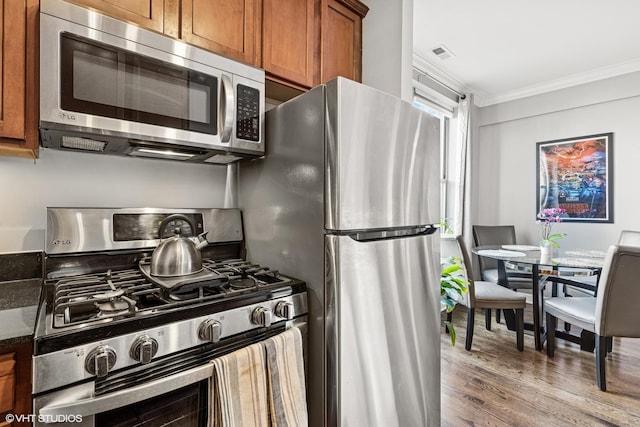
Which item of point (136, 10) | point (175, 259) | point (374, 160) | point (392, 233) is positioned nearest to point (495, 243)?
point (392, 233)

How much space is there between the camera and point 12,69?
0.94m

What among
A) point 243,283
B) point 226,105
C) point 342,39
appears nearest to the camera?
point 243,283

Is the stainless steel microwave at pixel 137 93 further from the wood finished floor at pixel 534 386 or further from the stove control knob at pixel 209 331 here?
the wood finished floor at pixel 534 386

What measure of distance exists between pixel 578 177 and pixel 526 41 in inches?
70.8

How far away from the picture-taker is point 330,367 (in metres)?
1.12

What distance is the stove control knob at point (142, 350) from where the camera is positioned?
0.79 metres

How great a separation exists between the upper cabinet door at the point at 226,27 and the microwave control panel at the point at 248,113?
0.17 meters

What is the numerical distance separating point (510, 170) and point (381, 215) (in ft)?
12.5

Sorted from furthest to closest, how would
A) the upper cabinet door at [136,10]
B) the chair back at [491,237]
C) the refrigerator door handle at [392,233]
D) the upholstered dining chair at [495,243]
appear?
the chair back at [491,237], the upholstered dining chair at [495,243], the refrigerator door handle at [392,233], the upper cabinet door at [136,10]

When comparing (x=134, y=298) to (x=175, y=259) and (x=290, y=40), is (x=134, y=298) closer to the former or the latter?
(x=175, y=259)

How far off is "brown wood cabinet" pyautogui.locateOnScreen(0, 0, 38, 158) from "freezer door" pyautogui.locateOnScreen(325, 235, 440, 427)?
1022 millimetres

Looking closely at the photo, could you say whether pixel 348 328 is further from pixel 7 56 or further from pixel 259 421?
pixel 7 56

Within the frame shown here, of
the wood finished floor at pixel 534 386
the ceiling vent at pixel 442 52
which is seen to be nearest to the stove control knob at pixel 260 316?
the wood finished floor at pixel 534 386

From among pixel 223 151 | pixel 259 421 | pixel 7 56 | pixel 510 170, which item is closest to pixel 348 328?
pixel 259 421
